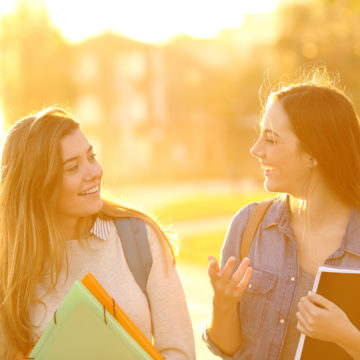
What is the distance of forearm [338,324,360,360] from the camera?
8.57 feet

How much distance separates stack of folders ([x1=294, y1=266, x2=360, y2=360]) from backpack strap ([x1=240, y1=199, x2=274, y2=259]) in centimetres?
55

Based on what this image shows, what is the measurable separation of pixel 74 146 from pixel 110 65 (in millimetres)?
48565

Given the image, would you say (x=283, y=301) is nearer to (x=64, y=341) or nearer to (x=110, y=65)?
(x=64, y=341)

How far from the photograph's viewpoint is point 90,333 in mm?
2613

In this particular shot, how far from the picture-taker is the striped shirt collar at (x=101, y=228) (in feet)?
10.5

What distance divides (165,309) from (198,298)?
549 cm

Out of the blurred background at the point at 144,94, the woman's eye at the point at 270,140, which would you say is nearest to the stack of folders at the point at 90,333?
the woman's eye at the point at 270,140

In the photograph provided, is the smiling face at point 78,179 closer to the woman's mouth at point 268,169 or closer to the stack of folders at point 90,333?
→ the stack of folders at point 90,333

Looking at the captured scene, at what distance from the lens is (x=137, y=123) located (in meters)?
53.7

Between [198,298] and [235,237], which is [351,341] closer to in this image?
[235,237]

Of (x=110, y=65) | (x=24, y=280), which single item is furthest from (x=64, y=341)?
(x=110, y=65)

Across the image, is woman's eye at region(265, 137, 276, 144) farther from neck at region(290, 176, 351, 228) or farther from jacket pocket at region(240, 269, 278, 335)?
jacket pocket at region(240, 269, 278, 335)

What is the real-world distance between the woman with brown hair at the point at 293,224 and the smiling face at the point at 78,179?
26.8 inches

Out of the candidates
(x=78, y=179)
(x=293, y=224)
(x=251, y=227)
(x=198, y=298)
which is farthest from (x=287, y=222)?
(x=198, y=298)
